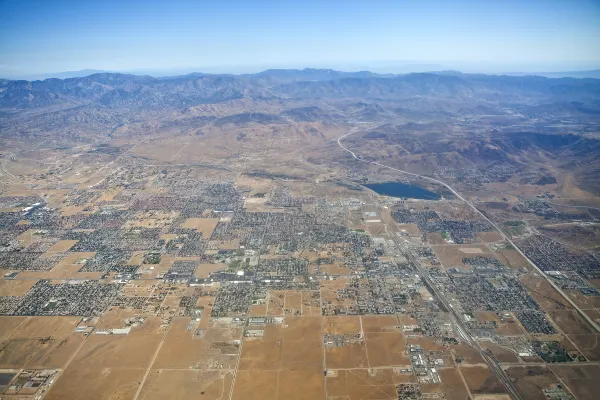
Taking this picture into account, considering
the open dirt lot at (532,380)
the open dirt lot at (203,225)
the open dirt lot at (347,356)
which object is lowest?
the open dirt lot at (532,380)

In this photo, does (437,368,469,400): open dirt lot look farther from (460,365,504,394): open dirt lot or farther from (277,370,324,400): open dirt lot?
(277,370,324,400): open dirt lot

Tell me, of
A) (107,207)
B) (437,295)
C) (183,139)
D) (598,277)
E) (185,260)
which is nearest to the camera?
(437,295)

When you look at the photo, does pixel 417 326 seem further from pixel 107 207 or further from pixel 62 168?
pixel 62 168

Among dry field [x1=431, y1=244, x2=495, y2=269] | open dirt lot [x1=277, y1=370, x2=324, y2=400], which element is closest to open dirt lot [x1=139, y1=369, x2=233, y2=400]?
open dirt lot [x1=277, y1=370, x2=324, y2=400]

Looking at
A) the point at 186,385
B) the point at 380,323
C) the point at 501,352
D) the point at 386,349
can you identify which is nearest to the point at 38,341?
the point at 186,385

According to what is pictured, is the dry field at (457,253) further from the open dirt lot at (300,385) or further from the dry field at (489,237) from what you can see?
the open dirt lot at (300,385)

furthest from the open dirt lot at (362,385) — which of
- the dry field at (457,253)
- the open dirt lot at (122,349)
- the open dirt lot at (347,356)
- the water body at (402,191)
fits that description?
the water body at (402,191)

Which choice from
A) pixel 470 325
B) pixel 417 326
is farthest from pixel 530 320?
pixel 417 326

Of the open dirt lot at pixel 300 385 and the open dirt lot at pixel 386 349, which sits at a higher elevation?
the open dirt lot at pixel 386 349
